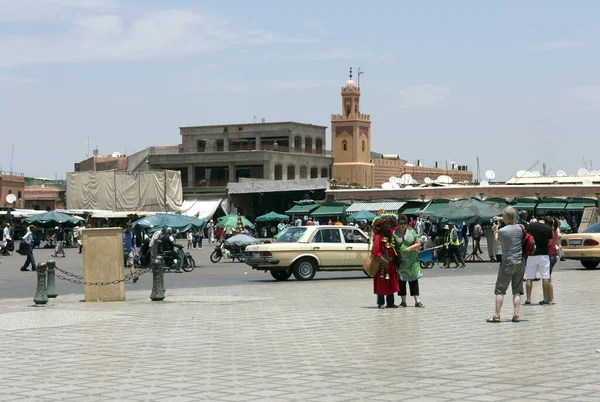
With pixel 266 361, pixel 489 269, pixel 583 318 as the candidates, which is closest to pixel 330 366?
pixel 266 361

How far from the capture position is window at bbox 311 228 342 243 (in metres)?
24.7

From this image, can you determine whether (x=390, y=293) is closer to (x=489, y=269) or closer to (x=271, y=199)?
(x=489, y=269)

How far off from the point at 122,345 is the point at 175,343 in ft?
1.95

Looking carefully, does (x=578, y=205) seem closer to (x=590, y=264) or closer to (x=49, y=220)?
(x=49, y=220)

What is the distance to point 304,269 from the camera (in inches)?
959

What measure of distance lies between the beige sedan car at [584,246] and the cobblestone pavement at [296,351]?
10501 millimetres

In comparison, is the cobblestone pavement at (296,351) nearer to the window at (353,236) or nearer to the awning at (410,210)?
the window at (353,236)

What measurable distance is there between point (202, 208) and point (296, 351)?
229 ft

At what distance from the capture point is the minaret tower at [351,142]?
9556 cm

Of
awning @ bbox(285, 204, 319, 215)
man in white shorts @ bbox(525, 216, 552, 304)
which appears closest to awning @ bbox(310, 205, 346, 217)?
awning @ bbox(285, 204, 319, 215)

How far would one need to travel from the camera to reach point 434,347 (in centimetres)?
1065

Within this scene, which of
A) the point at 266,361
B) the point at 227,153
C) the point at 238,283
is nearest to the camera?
the point at 266,361

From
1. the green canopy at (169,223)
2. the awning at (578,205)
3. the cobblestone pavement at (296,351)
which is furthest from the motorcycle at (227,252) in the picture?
the awning at (578,205)

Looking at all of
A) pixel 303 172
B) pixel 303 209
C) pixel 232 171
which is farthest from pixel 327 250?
pixel 303 172
